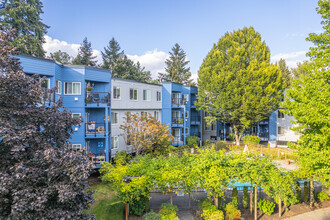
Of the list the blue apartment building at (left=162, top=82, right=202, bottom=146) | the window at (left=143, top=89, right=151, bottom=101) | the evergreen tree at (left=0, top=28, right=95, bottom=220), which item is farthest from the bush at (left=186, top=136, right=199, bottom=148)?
the evergreen tree at (left=0, top=28, right=95, bottom=220)

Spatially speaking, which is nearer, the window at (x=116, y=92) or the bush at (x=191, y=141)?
the window at (x=116, y=92)

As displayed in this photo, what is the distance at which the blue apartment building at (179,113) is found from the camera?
28578 millimetres

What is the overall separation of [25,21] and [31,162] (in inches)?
1311

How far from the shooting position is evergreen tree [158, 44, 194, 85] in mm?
59688

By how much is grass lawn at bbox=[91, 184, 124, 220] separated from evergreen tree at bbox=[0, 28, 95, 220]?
17.3ft

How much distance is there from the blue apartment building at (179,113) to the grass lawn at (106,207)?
1223cm

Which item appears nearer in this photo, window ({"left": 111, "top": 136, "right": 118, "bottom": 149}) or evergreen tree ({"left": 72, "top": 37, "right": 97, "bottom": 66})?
window ({"left": 111, "top": 136, "right": 118, "bottom": 149})

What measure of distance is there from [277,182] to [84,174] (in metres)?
10.2

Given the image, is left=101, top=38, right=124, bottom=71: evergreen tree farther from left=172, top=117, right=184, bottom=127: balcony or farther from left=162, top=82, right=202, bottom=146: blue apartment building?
left=172, top=117, right=184, bottom=127: balcony

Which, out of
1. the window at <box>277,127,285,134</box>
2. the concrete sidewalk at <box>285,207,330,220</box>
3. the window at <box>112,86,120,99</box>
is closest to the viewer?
the concrete sidewalk at <box>285,207,330,220</box>

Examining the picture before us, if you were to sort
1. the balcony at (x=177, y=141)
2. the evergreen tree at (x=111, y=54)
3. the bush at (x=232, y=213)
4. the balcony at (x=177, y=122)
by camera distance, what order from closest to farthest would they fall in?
the bush at (x=232, y=213) → the balcony at (x=177, y=141) → the balcony at (x=177, y=122) → the evergreen tree at (x=111, y=54)

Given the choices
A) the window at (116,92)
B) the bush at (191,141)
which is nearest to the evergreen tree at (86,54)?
the bush at (191,141)

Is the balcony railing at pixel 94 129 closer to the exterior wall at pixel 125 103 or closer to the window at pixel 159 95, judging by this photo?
the exterior wall at pixel 125 103

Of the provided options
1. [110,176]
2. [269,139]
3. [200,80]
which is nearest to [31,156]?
[110,176]
